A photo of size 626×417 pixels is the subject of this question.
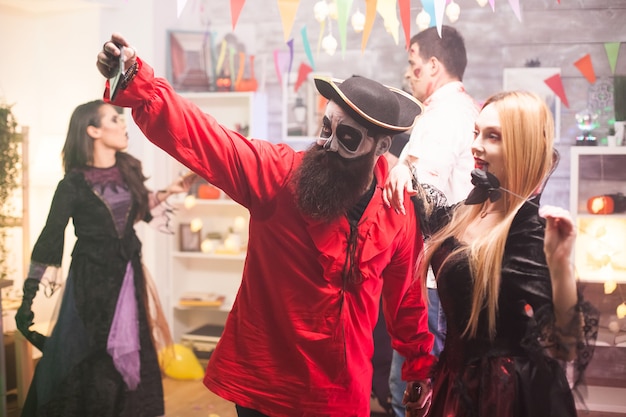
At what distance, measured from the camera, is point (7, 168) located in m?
3.08

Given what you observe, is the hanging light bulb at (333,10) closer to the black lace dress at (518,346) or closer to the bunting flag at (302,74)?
the bunting flag at (302,74)

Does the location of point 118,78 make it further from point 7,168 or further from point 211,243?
point 211,243

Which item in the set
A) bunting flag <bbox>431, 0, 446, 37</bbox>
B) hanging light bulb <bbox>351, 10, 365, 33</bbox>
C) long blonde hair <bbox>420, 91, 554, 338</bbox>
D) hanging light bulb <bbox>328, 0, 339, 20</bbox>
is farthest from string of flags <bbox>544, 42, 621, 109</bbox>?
hanging light bulb <bbox>328, 0, 339, 20</bbox>

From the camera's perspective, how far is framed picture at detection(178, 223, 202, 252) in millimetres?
3768

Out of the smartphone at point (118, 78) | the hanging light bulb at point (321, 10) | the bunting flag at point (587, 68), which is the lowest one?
the smartphone at point (118, 78)

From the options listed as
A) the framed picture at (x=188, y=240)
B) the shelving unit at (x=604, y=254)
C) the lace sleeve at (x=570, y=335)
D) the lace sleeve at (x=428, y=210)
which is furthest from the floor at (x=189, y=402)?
the lace sleeve at (x=570, y=335)

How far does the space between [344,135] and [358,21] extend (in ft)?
3.00

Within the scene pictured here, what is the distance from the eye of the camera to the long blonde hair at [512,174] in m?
1.86

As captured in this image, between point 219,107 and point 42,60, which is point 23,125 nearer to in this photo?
point 42,60

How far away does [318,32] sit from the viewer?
10.3 feet

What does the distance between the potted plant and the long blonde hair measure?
2.22 meters

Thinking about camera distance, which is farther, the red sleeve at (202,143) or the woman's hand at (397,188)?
the woman's hand at (397,188)

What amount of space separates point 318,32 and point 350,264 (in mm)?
1468

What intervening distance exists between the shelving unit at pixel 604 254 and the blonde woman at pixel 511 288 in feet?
0.98
